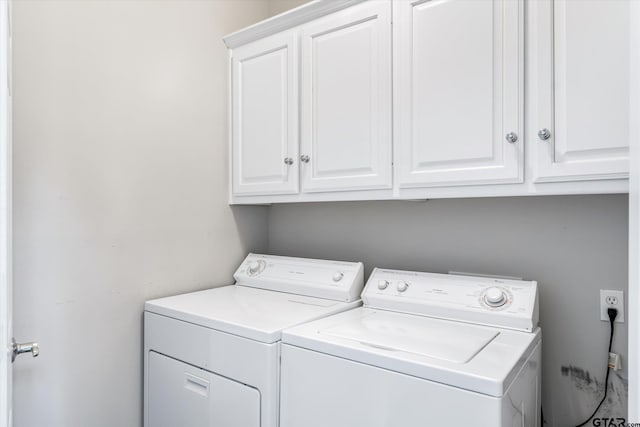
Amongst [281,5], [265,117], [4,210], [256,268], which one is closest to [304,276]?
[256,268]

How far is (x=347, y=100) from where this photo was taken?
5.49ft

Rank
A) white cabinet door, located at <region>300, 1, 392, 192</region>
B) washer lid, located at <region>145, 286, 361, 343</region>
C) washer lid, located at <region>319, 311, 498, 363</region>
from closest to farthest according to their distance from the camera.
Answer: washer lid, located at <region>319, 311, 498, 363</region>, washer lid, located at <region>145, 286, 361, 343</region>, white cabinet door, located at <region>300, 1, 392, 192</region>

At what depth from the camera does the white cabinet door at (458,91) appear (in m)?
1.31

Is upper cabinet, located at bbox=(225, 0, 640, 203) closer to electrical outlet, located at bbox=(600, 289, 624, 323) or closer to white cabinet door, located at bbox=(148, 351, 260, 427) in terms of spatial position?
electrical outlet, located at bbox=(600, 289, 624, 323)

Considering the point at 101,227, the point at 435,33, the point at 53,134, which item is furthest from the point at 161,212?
the point at 435,33

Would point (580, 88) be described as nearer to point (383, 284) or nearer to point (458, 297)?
point (458, 297)

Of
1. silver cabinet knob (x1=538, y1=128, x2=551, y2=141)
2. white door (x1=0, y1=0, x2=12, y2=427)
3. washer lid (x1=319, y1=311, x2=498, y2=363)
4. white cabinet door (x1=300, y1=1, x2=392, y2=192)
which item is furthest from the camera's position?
white cabinet door (x1=300, y1=1, x2=392, y2=192)

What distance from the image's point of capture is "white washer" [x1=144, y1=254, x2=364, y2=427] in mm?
1304

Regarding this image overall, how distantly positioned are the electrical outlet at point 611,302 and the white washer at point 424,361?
26 cm

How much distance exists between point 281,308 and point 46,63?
49.7 inches

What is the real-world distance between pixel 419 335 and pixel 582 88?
35.5 inches

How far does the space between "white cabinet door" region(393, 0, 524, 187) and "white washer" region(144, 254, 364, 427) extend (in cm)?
62

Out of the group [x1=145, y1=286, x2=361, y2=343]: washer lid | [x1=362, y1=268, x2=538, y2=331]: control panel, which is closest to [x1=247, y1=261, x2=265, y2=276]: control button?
[x1=145, y1=286, x2=361, y2=343]: washer lid

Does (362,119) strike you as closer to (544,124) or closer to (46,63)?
(544,124)
